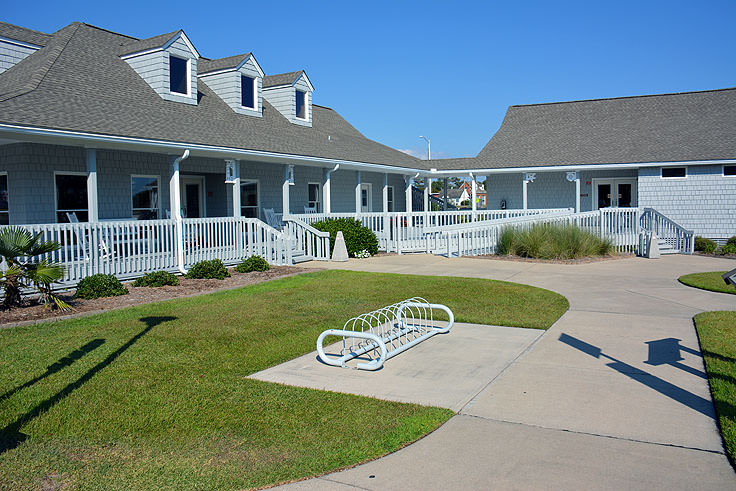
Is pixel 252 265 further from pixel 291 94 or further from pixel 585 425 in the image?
pixel 585 425

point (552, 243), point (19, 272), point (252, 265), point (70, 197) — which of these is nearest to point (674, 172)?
point (552, 243)

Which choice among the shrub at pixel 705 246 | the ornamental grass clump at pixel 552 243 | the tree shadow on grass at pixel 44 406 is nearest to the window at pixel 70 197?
the tree shadow on grass at pixel 44 406

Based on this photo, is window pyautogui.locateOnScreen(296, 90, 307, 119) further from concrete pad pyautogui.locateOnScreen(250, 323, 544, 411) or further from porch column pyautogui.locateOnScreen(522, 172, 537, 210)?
concrete pad pyautogui.locateOnScreen(250, 323, 544, 411)

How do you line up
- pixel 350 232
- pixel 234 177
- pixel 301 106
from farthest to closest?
1. pixel 301 106
2. pixel 350 232
3. pixel 234 177

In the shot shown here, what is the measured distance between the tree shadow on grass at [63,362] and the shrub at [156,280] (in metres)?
5.06

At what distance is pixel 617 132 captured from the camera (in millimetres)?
26297

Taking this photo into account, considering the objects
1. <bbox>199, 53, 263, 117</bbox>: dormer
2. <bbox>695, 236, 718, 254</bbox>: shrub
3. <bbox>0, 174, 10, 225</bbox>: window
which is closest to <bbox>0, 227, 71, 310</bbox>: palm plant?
<bbox>0, 174, 10, 225</bbox>: window

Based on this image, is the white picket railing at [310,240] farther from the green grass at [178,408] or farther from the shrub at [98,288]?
the green grass at [178,408]

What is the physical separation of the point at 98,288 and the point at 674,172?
21.2m

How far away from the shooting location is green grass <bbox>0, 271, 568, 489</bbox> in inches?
162

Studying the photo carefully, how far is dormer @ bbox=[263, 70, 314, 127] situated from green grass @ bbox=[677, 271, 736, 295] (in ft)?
50.1

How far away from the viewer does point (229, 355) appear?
7023mm

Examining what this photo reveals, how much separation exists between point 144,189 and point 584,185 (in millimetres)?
18073

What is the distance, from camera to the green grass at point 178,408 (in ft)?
13.5
